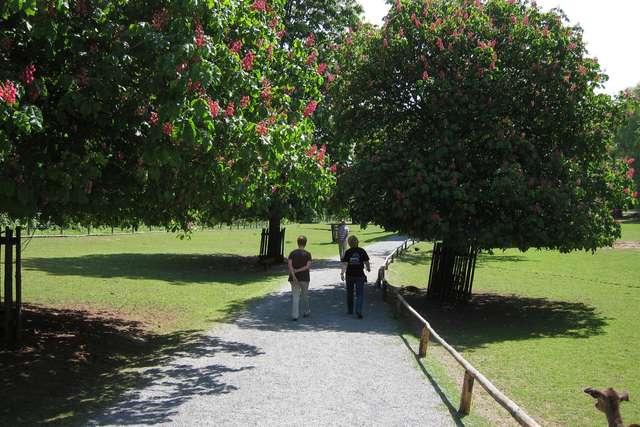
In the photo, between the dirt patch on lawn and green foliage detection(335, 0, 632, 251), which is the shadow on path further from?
green foliage detection(335, 0, 632, 251)

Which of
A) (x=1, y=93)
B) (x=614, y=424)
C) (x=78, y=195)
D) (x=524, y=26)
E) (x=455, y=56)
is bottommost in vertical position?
(x=614, y=424)

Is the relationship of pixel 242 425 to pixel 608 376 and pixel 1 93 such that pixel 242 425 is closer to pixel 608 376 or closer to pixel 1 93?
pixel 1 93

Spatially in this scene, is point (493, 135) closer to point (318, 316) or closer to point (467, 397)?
point (318, 316)

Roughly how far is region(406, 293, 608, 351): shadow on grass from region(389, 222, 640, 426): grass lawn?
22mm

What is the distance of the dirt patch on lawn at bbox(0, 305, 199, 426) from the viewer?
723 centimetres

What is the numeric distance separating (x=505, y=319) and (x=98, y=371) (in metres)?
10.6

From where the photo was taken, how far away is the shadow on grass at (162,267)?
21.6m

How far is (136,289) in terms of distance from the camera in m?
18.1

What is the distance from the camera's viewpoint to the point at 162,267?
82.6ft

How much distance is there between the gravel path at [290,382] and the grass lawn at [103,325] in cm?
36

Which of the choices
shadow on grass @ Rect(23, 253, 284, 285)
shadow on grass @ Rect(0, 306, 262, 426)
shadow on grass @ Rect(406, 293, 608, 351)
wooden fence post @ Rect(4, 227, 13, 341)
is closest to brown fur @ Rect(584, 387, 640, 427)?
shadow on grass @ Rect(0, 306, 262, 426)

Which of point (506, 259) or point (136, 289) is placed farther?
point (506, 259)

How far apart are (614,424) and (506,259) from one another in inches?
1276

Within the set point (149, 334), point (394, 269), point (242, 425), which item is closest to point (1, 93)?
point (242, 425)
